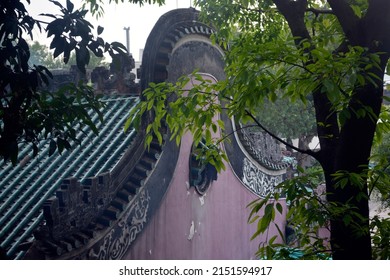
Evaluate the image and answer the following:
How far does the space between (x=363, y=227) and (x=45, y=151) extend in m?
3.37

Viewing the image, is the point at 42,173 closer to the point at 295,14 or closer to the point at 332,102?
the point at 295,14

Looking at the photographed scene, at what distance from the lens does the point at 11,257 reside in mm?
4109

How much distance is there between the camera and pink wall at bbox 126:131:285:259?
17.1 feet

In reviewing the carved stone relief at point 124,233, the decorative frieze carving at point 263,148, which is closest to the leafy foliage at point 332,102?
the carved stone relief at point 124,233

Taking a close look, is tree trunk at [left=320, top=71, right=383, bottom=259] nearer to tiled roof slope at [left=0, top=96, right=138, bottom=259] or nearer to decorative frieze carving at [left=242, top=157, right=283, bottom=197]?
tiled roof slope at [left=0, top=96, right=138, bottom=259]

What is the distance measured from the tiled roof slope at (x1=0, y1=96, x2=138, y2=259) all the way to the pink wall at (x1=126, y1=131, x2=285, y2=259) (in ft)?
2.17

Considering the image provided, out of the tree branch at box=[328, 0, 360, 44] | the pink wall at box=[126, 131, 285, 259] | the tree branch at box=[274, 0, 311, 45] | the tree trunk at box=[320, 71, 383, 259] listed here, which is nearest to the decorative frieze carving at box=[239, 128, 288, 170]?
the pink wall at box=[126, 131, 285, 259]

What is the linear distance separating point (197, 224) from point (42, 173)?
64.3 inches

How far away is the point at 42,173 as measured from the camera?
5.21 meters

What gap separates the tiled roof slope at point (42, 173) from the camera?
461 centimetres

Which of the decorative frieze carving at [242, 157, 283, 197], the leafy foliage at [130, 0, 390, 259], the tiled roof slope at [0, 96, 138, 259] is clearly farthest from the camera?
the decorative frieze carving at [242, 157, 283, 197]

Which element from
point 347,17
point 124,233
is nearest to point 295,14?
point 347,17

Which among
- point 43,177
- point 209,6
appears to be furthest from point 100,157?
A: point 209,6

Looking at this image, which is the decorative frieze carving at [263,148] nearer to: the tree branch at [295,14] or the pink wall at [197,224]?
the pink wall at [197,224]
